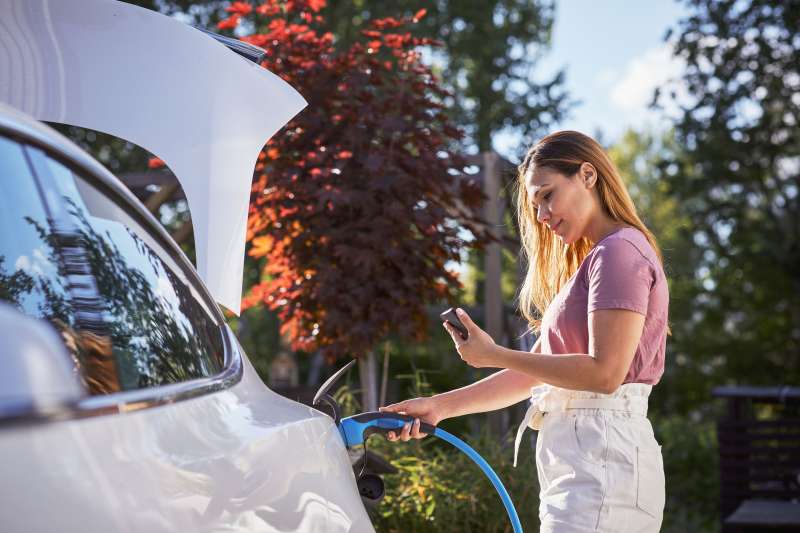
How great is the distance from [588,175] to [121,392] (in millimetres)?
1581

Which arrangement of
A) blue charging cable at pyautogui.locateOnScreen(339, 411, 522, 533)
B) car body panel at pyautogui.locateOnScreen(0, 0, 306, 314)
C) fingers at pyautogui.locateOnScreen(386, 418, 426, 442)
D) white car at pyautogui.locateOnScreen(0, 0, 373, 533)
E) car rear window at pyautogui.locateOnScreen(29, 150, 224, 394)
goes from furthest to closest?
car body panel at pyautogui.locateOnScreen(0, 0, 306, 314) < fingers at pyautogui.locateOnScreen(386, 418, 426, 442) < blue charging cable at pyautogui.locateOnScreen(339, 411, 522, 533) < car rear window at pyautogui.locateOnScreen(29, 150, 224, 394) < white car at pyautogui.locateOnScreen(0, 0, 373, 533)

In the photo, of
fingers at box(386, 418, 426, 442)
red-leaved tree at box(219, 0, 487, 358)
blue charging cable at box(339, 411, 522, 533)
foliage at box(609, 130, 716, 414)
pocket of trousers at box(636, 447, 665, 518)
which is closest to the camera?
blue charging cable at box(339, 411, 522, 533)

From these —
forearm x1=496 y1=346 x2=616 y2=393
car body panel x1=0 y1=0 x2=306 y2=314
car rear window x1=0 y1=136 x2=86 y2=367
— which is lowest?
forearm x1=496 y1=346 x2=616 y2=393

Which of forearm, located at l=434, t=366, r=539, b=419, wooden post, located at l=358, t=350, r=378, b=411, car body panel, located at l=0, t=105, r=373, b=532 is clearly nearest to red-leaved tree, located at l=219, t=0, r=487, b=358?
wooden post, located at l=358, t=350, r=378, b=411

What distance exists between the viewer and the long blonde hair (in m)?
2.68

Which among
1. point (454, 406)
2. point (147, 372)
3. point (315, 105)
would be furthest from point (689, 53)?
point (147, 372)

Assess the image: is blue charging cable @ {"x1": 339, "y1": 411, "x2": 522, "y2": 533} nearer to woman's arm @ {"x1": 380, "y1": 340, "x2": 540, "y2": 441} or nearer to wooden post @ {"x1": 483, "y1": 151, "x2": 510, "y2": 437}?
woman's arm @ {"x1": 380, "y1": 340, "x2": 540, "y2": 441}

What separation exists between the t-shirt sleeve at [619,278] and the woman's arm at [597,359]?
2cm

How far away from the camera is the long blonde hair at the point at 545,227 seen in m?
2.68

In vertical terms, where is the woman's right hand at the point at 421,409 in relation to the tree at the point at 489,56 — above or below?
below

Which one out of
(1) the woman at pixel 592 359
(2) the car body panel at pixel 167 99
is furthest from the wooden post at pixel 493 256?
(1) the woman at pixel 592 359

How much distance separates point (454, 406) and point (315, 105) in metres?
4.02

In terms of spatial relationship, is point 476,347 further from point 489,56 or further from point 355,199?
point 489,56

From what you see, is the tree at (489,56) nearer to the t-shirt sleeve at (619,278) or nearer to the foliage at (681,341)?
the foliage at (681,341)
